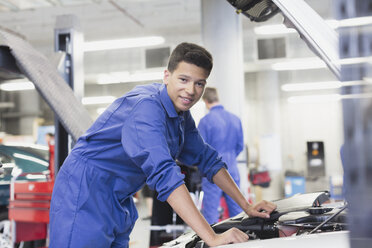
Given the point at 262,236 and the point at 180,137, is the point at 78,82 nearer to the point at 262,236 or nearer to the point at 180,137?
the point at 180,137

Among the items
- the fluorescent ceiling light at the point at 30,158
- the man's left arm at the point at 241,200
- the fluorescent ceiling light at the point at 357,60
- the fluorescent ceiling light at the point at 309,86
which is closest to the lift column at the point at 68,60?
the man's left arm at the point at 241,200

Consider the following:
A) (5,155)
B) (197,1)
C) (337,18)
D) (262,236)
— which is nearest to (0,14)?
(197,1)

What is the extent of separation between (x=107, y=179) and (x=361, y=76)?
1.31 m

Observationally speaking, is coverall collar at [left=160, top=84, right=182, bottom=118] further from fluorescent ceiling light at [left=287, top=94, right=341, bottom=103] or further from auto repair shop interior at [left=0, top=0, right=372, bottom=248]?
fluorescent ceiling light at [left=287, top=94, right=341, bottom=103]

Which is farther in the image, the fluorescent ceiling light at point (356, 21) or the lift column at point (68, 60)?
the lift column at point (68, 60)

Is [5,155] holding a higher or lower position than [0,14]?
lower

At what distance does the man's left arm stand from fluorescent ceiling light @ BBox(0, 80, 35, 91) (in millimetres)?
13913

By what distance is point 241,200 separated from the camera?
1.85 meters

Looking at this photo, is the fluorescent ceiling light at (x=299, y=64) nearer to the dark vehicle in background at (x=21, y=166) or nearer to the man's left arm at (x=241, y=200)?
the dark vehicle in background at (x=21, y=166)

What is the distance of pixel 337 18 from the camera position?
21.1 inches

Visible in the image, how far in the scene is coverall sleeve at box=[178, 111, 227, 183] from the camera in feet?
6.43

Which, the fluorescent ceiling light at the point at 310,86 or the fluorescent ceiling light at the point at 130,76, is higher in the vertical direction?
the fluorescent ceiling light at the point at 130,76

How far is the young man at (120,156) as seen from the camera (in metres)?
1.49

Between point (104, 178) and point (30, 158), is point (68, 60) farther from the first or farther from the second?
point (30, 158)
